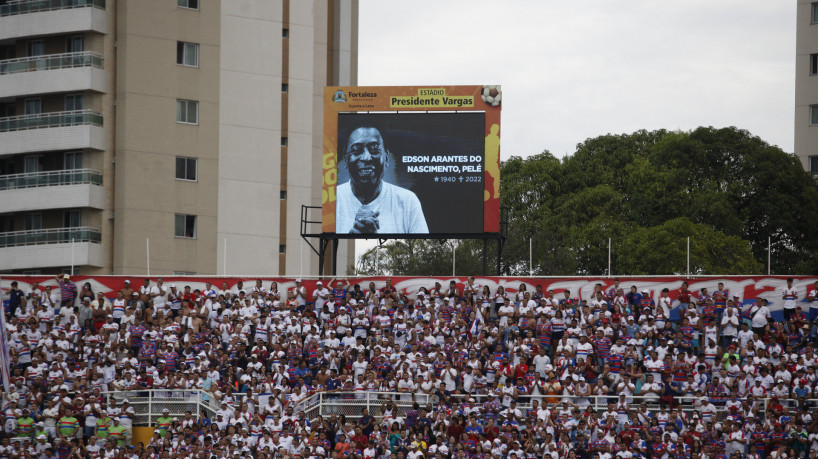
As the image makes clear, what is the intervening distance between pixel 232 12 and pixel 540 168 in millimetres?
18552

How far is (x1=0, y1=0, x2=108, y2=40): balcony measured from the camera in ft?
183

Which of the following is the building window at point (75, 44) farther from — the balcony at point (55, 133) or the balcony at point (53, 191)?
the balcony at point (53, 191)

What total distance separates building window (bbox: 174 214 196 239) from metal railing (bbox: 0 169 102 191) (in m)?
3.97

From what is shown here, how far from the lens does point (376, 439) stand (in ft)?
106

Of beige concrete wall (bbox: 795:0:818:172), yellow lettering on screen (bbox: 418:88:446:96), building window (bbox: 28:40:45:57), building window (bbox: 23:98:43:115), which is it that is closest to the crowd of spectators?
yellow lettering on screen (bbox: 418:88:446:96)

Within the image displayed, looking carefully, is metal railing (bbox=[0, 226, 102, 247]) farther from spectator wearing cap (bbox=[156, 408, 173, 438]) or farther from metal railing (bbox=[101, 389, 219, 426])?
spectator wearing cap (bbox=[156, 408, 173, 438])

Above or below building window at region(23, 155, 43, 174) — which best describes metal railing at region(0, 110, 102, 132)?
above

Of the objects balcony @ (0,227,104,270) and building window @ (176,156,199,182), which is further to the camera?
building window @ (176,156,199,182)

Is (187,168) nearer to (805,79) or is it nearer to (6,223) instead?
(6,223)

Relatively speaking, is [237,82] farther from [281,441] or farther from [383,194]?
[281,441]

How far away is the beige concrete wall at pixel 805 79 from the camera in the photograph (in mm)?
61250

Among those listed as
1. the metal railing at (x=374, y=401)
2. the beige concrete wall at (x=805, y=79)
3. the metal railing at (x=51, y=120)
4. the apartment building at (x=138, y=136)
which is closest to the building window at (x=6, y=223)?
the apartment building at (x=138, y=136)

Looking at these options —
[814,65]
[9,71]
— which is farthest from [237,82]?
[814,65]

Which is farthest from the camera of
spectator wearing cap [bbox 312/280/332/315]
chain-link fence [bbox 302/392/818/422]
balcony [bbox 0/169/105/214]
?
balcony [bbox 0/169/105/214]
